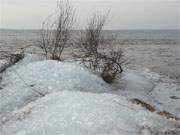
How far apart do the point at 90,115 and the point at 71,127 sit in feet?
1.50

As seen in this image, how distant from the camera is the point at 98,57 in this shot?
1147 cm

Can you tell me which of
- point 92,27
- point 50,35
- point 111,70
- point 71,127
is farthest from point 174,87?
point 71,127

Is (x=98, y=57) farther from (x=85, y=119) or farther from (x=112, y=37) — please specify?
(x=85, y=119)

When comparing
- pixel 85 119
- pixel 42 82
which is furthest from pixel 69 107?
pixel 42 82

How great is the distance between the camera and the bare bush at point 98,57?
10.7m

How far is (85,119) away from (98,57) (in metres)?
5.74

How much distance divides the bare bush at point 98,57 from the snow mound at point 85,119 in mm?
3860

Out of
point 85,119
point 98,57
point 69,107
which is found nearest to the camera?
point 85,119

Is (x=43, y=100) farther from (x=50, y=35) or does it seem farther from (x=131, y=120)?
(x=50, y=35)

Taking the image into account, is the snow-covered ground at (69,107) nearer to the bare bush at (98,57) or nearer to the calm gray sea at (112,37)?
the bare bush at (98,57)

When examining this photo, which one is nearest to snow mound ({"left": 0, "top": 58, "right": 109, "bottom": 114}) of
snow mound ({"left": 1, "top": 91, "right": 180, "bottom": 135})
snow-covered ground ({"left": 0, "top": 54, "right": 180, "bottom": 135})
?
snow-covered ground ({"left": 0, "top": 54, "right": 180, "bottom": 135})

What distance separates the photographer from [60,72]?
892 cm

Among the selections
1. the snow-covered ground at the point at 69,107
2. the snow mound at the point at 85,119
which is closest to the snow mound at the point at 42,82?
the snow-covered ground at the point at 69,107

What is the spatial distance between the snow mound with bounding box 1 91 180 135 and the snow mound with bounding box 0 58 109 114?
126cm
